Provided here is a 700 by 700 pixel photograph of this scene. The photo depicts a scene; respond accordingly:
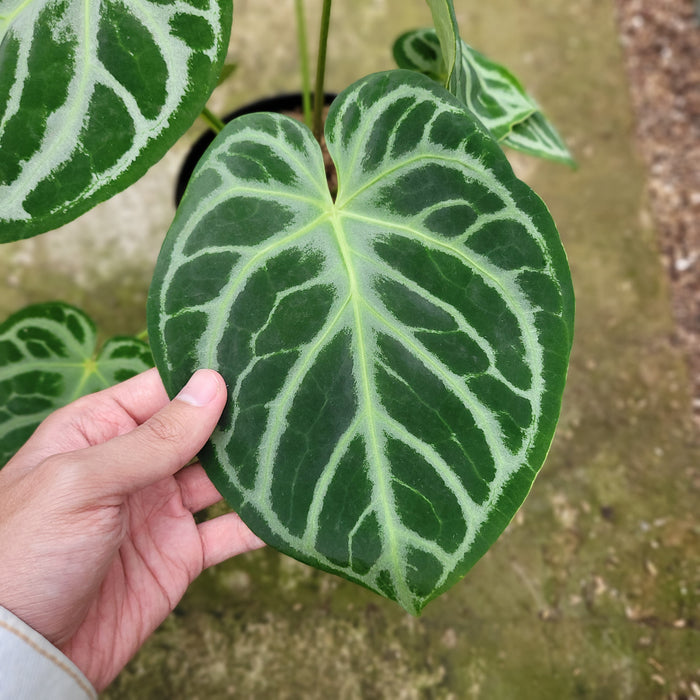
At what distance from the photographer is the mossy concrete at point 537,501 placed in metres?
1.20

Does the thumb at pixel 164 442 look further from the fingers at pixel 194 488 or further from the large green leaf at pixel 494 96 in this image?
the large green leaf at pixel 494 96

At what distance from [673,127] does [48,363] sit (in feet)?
5.72

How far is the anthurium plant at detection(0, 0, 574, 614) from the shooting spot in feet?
2.00

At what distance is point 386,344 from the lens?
2.09 ft

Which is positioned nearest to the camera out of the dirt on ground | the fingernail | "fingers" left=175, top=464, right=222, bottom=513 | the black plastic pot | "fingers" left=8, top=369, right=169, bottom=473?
the fingernail

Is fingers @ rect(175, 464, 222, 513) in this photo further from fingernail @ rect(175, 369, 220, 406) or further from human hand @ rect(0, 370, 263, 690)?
fingernail @ rect(175, 369, 220, 406)

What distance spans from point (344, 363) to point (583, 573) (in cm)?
96

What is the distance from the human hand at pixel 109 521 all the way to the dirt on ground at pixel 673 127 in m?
1.26

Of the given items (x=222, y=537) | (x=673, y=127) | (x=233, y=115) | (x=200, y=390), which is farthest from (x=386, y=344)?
(x=673, y=127)

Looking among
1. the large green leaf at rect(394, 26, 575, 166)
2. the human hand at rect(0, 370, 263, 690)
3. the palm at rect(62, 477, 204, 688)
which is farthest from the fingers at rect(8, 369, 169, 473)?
the large green leaf at rect(394, 26, 575, 166)

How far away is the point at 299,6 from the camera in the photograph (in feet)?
3.40

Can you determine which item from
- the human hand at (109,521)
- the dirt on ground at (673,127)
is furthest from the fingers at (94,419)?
the dirt on ground at (673,127)

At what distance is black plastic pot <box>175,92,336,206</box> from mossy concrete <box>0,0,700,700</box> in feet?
1.00

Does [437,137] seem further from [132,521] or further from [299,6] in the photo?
[132,521]
